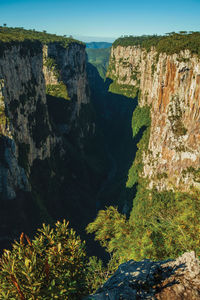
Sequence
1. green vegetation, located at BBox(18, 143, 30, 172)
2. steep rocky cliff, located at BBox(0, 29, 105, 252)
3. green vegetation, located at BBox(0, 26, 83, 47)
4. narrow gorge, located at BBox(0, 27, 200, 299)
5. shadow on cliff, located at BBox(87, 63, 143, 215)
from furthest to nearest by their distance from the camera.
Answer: shadow on cliff, located at BBox(87, 63, 143, 215)
green vegetation, located at BBox(0, 26, 83, 47)
green vegetation, located at BBox(18, 143, 30, 172)
steep rocky cliff, located at BBox(0, 29, 105, 252)
narrow gorge, located at BBox(0, 27, 200, 299)

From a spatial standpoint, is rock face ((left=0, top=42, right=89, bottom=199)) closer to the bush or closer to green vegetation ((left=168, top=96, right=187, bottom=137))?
the bush

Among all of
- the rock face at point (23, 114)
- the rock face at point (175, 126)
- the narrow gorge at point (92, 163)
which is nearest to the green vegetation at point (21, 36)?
the narrow gorge at point (92, 163)

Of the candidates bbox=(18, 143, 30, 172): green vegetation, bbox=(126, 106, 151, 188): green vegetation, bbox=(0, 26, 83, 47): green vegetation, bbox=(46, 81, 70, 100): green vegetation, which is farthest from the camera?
bbox=(46, 81, 70, 100): green vegetation

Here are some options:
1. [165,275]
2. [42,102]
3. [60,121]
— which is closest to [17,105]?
[42,102]

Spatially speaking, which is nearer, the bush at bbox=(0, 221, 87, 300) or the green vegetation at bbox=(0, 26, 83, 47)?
the bush at bbox=(0, 221, 87, 300)

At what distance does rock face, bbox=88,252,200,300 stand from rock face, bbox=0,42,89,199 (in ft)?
125

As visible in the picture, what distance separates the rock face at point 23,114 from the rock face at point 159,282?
3808 centimetres

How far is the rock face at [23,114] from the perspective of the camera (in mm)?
45031

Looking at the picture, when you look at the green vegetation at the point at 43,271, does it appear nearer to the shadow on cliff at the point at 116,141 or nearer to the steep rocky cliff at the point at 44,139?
the steep rocky cliff at the point at 44,139

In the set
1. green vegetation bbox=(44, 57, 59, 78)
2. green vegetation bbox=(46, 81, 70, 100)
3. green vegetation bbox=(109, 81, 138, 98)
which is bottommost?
green vegetation bbox=(46, 81, 70, 100)

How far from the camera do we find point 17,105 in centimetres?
5247

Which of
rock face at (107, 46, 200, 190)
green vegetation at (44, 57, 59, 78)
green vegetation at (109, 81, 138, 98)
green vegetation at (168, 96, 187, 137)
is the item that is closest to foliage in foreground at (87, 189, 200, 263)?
rock face at (107, 46, 200, 190)

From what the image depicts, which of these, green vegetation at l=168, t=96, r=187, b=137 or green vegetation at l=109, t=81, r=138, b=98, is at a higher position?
green vegetation at l=109, t=81, r=138, b=98

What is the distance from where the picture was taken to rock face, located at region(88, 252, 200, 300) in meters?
11.8
